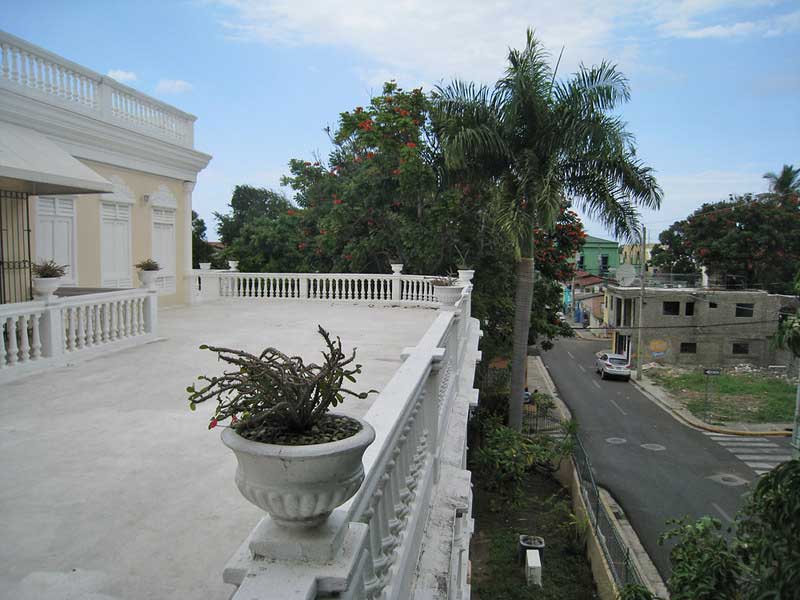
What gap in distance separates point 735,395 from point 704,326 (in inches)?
300

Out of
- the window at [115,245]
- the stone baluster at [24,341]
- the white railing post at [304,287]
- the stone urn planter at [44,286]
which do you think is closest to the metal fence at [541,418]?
the white railing post at [304,287]

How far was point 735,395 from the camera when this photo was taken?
2789cm

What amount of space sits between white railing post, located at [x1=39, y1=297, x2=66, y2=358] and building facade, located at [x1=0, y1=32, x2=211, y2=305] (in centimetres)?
193

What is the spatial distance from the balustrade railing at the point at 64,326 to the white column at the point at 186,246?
6.10 meters

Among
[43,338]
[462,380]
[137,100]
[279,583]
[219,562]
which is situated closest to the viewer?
[279,583]

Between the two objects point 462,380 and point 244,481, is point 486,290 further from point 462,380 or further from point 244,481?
point 244,481

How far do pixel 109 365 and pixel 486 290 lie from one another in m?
12.1

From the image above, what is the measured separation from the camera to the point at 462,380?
28.1ft

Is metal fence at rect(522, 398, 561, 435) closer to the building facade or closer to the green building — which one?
the building facade

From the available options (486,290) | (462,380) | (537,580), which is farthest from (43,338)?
(486,290)

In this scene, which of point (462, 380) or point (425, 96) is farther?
point (425, 96)

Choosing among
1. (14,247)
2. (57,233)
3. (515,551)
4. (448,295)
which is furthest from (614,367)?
(14,247)

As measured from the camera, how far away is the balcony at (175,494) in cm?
246

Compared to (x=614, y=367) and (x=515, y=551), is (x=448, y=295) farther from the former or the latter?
(x=614, y=367)
